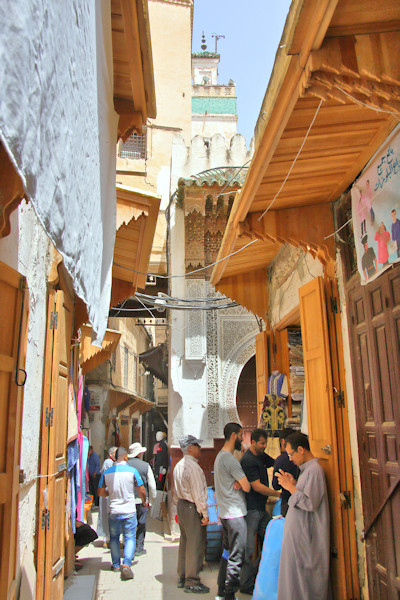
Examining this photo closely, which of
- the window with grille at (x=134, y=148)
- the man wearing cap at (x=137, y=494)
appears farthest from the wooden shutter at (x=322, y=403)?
the window with grille at (x=134, y=148)

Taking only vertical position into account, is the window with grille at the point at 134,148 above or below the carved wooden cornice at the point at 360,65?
above

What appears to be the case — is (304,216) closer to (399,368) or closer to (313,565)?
(399,368)

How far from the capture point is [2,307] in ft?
8.42

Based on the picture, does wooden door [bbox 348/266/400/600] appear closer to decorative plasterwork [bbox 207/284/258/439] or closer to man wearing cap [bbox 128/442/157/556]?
man wearing cap [bbox 128/442/157/556]

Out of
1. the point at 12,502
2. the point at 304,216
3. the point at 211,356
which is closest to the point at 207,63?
the point at 211,356

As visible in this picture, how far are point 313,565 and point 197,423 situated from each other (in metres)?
5.40

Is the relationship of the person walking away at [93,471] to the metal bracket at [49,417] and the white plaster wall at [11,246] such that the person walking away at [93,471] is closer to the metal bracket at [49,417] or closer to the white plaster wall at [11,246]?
the metal bracket at [49,417]

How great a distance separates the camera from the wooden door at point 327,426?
3.81 meters

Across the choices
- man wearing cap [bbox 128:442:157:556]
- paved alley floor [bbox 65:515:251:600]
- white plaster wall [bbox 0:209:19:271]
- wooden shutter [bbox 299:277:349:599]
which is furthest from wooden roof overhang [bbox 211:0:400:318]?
paved alley floor [bbox 65:515:251:600]

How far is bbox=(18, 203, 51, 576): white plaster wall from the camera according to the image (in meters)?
3.27

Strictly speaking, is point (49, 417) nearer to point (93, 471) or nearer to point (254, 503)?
point (254, 503)

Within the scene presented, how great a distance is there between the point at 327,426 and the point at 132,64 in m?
3.14

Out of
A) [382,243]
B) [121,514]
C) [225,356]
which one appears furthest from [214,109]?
[382,243]

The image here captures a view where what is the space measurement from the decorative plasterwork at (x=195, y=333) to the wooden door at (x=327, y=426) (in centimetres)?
455
